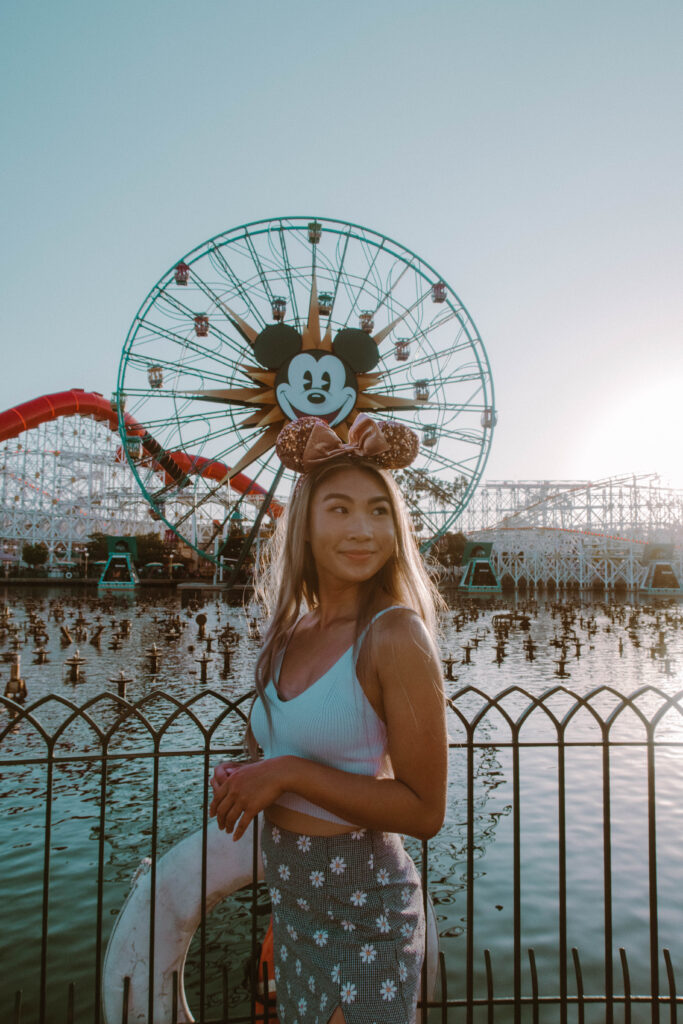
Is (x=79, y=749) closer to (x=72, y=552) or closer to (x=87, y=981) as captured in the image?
(x=87, y=981)

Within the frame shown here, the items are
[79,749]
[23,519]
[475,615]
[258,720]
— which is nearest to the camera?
[258,720]

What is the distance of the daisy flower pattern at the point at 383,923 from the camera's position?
56.8 inches

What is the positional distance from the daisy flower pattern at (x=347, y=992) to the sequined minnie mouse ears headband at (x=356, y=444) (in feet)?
3.77

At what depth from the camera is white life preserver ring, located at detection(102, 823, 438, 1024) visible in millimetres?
2646

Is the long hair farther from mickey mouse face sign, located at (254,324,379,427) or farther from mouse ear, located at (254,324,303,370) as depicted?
mouse ear, located at (254,324,303,370)

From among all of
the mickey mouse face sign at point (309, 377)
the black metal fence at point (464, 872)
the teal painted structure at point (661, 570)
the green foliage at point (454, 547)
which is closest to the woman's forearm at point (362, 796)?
the black metal fence at point (464, 872)

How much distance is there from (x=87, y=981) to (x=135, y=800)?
3051 mm

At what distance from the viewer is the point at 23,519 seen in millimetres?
66062

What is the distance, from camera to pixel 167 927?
2.65m

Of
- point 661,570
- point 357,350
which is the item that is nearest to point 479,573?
point 661,570

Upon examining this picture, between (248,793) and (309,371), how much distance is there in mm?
13435

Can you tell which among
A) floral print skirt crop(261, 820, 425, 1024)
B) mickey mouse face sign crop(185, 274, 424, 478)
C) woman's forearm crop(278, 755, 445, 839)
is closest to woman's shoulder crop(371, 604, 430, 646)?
woman's forearm crop(278, 755, 445, 839)

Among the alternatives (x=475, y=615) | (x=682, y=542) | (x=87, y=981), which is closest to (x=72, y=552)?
(x=475, y=615)

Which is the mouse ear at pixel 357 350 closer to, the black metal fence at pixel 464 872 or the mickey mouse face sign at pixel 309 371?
the mickey mouse face sign at pixel 309 371
